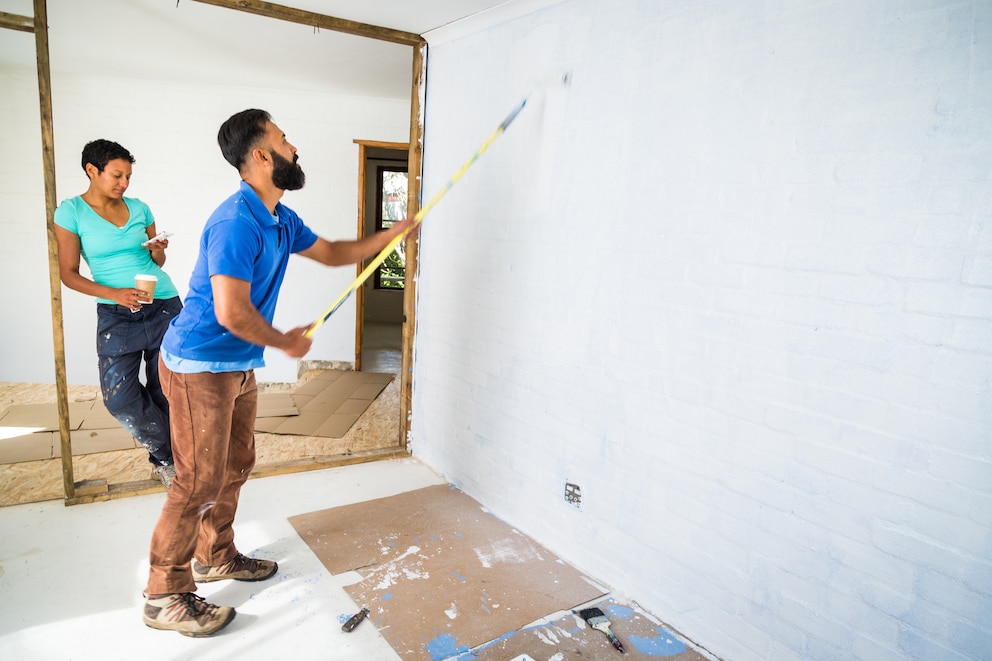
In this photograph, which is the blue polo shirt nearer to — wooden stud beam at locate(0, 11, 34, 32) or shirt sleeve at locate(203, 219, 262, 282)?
shirt sleeve at locate(203, 219, 262, 282)

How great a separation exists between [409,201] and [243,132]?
4.61 ft

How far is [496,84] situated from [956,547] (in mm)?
2372

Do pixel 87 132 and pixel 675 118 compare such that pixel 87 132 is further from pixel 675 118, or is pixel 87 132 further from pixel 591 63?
pixel 675 118

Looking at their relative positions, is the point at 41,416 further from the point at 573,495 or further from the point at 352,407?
the point at 573,495

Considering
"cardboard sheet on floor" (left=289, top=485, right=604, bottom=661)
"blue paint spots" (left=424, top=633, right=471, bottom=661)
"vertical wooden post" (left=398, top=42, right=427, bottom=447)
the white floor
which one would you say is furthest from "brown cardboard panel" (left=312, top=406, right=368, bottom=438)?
"blue paint spots" (left=424, top=633, right=471, bottom=661)

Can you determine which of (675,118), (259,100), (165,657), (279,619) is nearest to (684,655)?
(279,619)

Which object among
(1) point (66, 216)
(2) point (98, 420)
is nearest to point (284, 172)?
(1) point (66, 216)

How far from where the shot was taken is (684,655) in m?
1.95

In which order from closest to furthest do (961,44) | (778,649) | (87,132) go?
1. (961,44)
2. (778,649)
3. (87,132)

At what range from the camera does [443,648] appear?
6.32 ft

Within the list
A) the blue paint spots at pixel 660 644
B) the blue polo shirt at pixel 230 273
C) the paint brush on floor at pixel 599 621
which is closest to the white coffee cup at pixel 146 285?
the blue polo shirt at pixel 230 273

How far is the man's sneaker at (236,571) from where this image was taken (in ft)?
7.34

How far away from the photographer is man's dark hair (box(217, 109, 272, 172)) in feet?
6.38

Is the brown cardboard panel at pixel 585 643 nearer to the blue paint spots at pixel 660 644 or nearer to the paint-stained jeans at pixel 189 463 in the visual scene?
the blue paint spots at pixel 660 644
